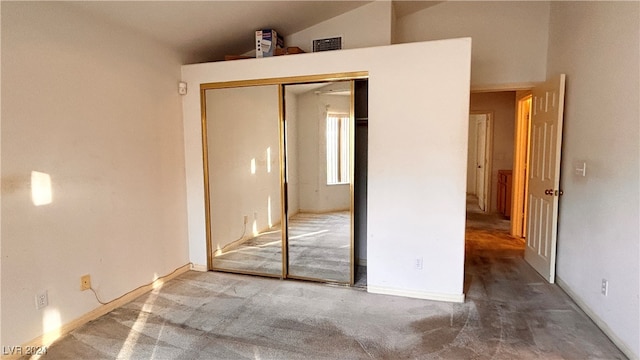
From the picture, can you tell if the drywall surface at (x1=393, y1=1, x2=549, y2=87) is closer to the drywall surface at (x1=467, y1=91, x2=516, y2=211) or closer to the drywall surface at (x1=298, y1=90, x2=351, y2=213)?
the drywall surface at (x1=298, y1=90, x2=351, y2=213)

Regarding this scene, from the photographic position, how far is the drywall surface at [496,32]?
11.9ft

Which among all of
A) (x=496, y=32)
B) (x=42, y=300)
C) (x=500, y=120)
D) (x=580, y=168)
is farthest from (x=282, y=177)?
(x=500, y=120)

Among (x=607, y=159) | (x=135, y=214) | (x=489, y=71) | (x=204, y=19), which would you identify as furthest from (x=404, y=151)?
(x=135, y=214)

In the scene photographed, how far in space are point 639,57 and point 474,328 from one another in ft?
6.57

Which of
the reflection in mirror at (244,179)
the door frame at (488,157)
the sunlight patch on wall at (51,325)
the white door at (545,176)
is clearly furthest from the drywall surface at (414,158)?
the door frame at (488,157)

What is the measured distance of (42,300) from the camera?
2256 millimetres

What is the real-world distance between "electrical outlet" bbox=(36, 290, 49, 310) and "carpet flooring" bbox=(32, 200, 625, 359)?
0.28m

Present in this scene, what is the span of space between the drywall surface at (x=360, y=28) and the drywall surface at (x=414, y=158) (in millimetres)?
656

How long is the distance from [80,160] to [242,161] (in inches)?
58.5

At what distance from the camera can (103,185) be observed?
2.67m

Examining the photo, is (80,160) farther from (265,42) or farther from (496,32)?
(496,32)

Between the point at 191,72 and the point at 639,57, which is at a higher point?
the point at 191,72

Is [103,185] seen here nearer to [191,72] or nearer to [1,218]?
[1,218]

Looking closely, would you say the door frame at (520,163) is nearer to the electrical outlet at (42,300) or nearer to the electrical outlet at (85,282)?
the electrical outlet at (85,282)
